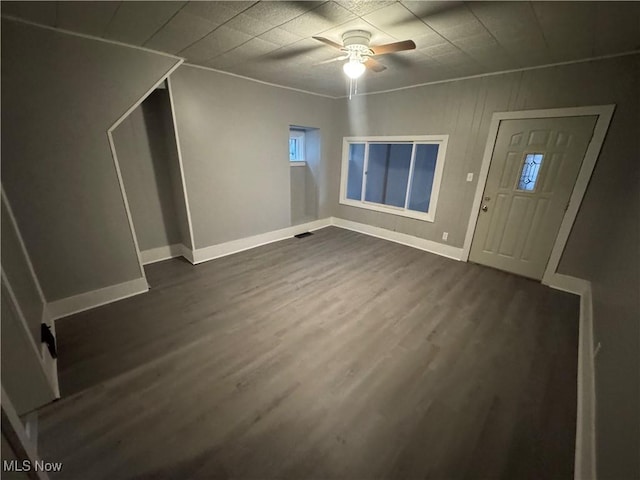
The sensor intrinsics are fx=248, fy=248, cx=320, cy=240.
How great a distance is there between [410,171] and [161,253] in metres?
4.08

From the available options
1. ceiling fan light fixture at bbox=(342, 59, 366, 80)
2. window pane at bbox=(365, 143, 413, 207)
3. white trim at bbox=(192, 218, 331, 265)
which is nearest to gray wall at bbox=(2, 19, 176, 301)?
white trim at bbox=(192, 218, 331, 265)

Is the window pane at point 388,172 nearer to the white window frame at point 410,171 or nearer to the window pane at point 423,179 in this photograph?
the window pane at point 423,179

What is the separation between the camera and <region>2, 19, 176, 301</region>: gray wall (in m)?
1.91

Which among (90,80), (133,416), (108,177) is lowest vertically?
(133,416)

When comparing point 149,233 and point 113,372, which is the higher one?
point 149,233

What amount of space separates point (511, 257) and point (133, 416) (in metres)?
4.25

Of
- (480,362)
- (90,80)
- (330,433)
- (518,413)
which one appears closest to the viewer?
(330,433)

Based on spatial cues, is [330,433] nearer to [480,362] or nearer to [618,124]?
[480,362]

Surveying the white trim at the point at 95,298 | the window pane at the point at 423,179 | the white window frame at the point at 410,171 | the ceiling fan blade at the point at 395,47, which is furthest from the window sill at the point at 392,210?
the white trim at the point at 95,298

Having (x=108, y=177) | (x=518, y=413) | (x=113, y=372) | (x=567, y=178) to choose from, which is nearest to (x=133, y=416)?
(x=113, y=372)

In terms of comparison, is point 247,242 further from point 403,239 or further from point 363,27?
point 363,27

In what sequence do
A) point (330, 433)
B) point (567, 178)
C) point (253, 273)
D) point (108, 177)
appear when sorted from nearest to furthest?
point (330, 433) < point (108, 177) < point (567, 178) < point (253, 273)

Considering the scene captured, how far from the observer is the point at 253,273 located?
131 inches

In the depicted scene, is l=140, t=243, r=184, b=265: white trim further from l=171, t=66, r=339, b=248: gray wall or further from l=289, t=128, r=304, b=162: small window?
l=289, t=128, r=304, b=162: small window
